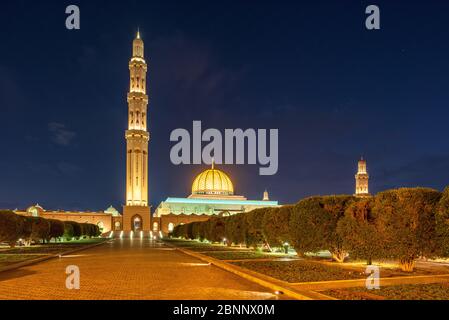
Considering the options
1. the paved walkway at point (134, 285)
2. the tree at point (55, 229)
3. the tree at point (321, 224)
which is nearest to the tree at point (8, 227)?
the tree at point (55, 229)

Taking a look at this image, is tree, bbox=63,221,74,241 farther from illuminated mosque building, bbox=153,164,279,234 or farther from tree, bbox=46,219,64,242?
illuminated mosque building, bbox=153,164,279,234

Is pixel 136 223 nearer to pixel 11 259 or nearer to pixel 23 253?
pixel 23 253

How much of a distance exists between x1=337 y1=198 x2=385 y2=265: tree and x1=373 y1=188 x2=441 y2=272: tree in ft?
1.61

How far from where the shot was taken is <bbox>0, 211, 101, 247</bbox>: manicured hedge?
1134 inches

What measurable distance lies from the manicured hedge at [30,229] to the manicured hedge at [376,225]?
17319 mm

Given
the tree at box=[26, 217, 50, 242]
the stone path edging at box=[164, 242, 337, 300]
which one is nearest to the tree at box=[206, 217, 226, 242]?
the tree at box=[26, 217, 50, 242]

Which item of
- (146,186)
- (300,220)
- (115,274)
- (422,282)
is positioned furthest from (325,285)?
(146,186)

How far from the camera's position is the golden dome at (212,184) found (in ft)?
363

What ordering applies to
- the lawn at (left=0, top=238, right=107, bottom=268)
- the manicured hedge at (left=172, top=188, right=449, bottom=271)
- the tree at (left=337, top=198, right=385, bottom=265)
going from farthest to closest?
the lawn at (left=0, top=238, right=107, bottom=268) < the tree at (left=337, top=198, right=385, bottom=265) < the manicured hedge at (left=172, top=188, right=449, bottom=271)

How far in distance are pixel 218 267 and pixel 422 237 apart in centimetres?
726

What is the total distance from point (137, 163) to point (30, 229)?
5508 centimetres

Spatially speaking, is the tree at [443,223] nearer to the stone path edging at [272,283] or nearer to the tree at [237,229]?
the stone path edging at [272,283]

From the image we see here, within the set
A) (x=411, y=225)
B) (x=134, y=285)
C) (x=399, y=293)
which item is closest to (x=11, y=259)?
(x=134, y=285)
